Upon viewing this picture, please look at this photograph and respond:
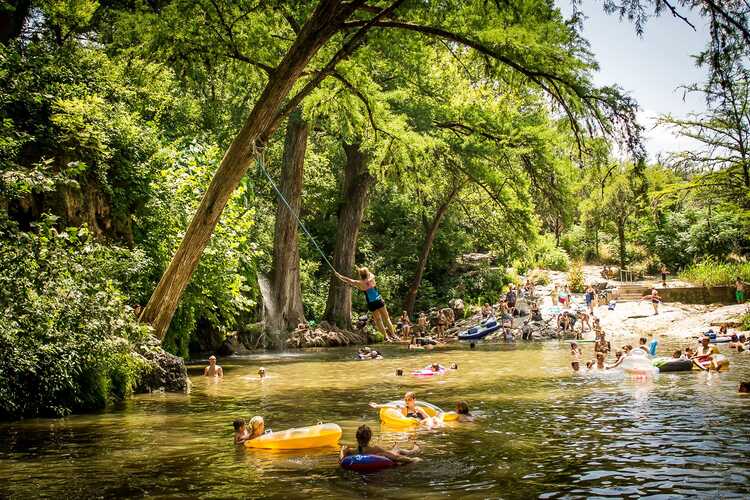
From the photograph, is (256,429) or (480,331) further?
(480,331)

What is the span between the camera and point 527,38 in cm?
1262

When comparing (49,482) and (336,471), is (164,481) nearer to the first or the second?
(49,482)

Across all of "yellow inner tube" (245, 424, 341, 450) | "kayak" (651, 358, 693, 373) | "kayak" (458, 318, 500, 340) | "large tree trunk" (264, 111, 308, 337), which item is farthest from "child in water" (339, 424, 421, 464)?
"kayak" (458, 318, 500, 340)

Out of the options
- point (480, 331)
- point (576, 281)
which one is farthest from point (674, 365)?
point (576, 281)

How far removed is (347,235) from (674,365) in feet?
58.3

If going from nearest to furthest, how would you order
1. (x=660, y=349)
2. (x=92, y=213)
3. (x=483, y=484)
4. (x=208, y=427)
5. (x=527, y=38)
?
(x=483, y=484)
(x=208, y=427)
(x=527, y=38)
(x=92, y=213)
(x=660, y=349)

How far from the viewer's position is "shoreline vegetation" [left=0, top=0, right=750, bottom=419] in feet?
39.9

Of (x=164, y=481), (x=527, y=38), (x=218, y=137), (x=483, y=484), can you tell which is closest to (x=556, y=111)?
(x=527, y=38)

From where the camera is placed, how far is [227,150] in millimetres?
15711

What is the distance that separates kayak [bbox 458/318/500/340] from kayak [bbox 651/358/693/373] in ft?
47.8

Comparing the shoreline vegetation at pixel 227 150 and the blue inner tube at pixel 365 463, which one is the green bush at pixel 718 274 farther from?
the blue inner tube at pixel 365 463

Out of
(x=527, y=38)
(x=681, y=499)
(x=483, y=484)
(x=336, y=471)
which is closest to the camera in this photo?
(x=681, y=499)

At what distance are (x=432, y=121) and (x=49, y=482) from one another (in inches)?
822

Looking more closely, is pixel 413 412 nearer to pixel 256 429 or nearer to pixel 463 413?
pixel 463 413
